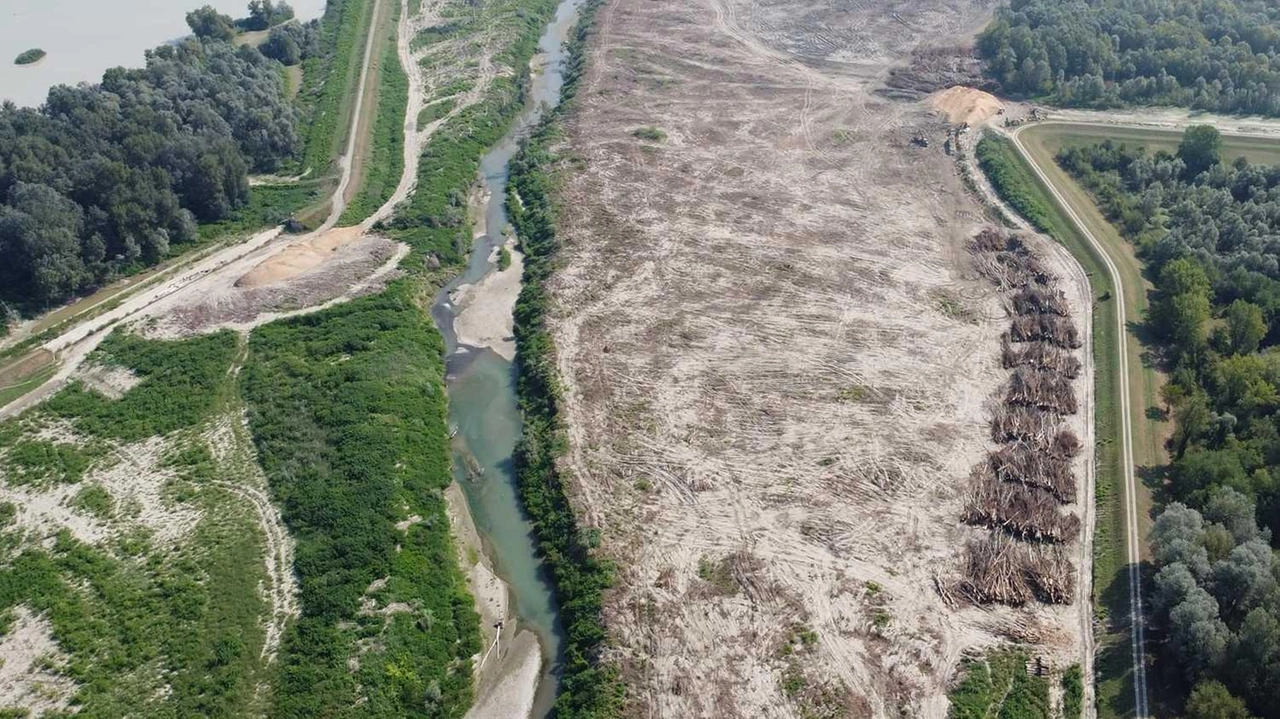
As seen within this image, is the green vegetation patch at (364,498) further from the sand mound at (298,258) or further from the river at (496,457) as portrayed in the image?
the sand mound at (298,258)

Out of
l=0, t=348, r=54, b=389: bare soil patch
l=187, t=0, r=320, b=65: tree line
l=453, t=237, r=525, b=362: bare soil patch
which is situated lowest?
l=453, t=237, r=525, b=362: bare soil patch

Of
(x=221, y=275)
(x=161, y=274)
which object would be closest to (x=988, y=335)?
(x=221, y=275)

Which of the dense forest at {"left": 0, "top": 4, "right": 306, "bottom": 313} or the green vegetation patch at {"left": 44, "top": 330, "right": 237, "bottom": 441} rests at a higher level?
the dense forest at {"left": 0, "top": 4, "right": 306, "bottom": 313}

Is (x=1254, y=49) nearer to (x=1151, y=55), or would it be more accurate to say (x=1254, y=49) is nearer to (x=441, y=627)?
(x=1151, y=55)

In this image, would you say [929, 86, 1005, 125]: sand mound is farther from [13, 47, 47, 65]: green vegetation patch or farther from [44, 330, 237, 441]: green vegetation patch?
[13, 47, 47, 65]: green vegetation patch

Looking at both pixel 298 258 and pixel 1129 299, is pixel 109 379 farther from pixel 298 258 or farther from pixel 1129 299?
pixel 1129 299

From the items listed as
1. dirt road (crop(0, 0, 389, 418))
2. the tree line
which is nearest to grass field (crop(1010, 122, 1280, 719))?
dirt road (crop(0, 0, 389, 418))

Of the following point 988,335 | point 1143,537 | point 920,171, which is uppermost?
point 920,171

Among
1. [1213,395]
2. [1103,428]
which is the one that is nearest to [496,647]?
[1103,428]
